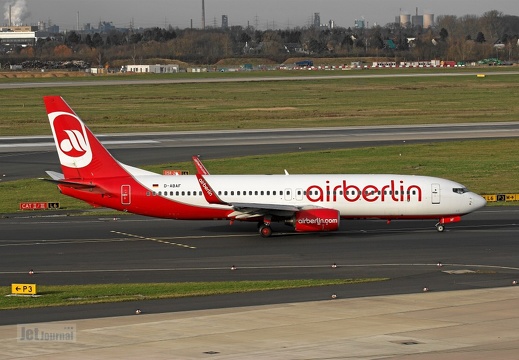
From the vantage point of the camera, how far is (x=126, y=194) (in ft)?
194

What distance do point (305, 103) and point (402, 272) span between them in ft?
362

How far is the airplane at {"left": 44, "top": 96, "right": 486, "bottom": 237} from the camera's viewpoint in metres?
58.5

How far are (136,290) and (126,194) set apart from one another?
53.0 ft

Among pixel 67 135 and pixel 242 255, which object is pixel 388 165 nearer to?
pixel 67 135

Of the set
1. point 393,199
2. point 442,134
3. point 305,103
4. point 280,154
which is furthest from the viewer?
point 305,103

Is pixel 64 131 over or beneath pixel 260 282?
over

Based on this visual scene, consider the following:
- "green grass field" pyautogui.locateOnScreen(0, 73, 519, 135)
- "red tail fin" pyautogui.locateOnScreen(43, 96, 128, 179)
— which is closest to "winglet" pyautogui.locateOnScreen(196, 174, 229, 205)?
"red tail fin" pyautogui.locateOnScreen(43, 96, 128, 179)

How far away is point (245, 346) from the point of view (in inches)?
1303

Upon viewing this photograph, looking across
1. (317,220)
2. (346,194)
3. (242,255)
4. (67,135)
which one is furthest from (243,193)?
(67,135)

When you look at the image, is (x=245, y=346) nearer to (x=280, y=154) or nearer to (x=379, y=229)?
(x=379, y=229)

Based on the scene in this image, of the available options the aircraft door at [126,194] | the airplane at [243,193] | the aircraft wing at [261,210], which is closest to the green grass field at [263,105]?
the airplane at [243,193]

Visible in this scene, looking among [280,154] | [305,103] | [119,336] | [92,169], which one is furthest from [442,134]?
[119,336]

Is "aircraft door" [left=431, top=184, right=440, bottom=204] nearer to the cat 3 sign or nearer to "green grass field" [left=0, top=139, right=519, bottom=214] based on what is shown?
"green grass field" [left=0, top=139, right=519, bottom=214]

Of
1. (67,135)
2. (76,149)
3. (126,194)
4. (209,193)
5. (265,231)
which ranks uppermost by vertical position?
(67,135)
